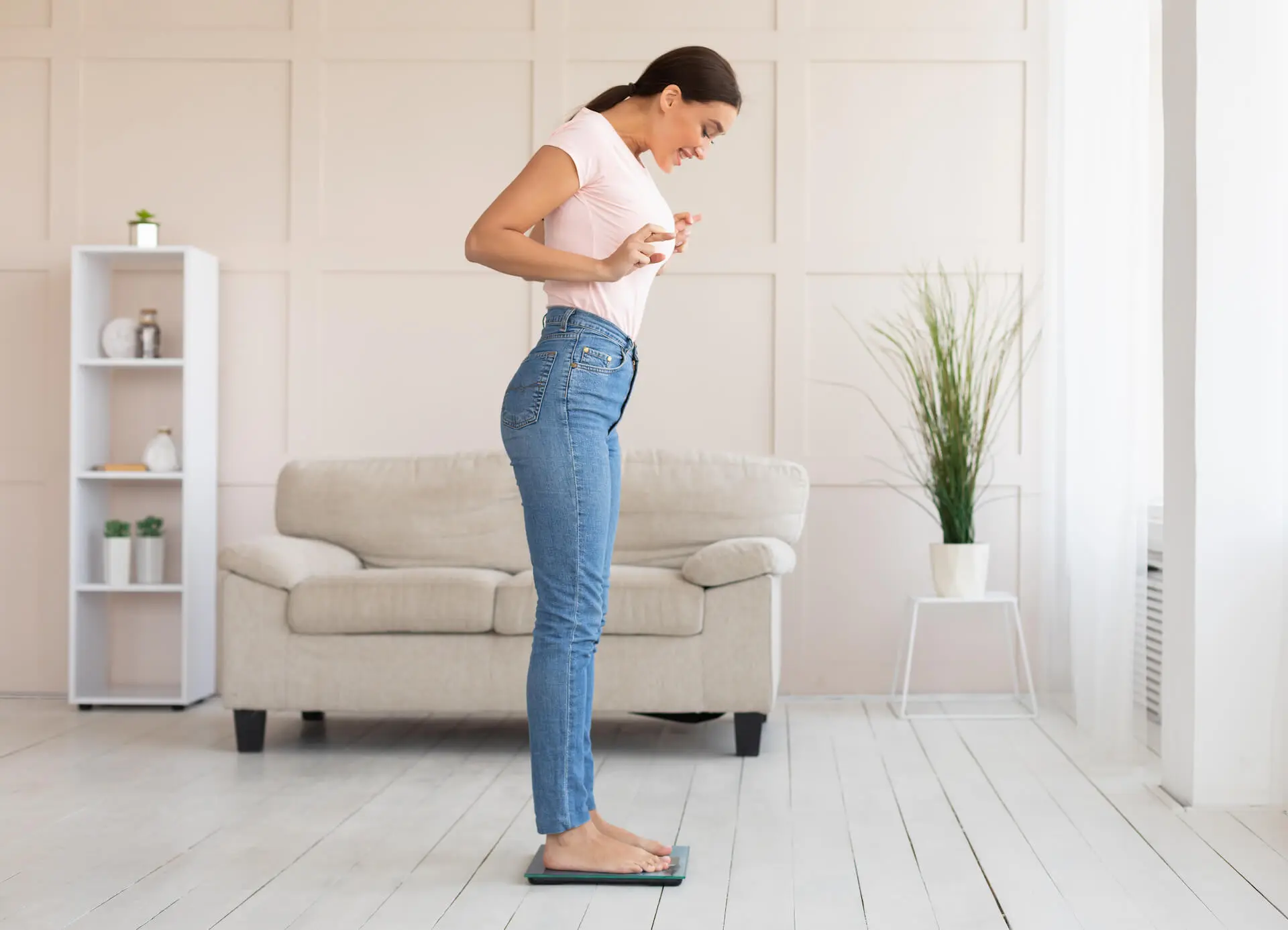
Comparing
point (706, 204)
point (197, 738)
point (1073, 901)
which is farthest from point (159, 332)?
point (1073, 901)

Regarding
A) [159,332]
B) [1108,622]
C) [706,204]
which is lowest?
[1108,622]

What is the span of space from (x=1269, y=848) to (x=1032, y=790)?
1.93ft

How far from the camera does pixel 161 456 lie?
4082 millimetres

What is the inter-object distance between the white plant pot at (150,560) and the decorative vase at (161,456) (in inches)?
9.2

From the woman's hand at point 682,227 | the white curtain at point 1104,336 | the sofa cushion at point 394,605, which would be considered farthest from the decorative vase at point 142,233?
the white curtain at point 1104,336

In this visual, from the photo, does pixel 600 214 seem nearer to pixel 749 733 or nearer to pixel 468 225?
pixel 749 733

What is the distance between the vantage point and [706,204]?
14.1 feet

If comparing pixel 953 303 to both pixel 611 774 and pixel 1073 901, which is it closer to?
pixel 611 774

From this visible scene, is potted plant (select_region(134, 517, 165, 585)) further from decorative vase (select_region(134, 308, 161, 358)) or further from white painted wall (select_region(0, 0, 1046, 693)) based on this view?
decorative vase (select_region(134, 308, 161, 358))

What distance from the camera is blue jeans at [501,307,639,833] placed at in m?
2.02

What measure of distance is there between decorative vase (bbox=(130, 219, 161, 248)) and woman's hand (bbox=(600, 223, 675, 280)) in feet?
8.66

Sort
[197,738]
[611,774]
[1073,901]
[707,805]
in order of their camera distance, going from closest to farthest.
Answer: [1073,901], [707,805], [611,774], [197,738]

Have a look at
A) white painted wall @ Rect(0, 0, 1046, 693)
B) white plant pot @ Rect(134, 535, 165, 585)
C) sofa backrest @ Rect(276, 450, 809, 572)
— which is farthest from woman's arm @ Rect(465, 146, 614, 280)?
white plant pot @ Rect(134, 535, 165, 585)

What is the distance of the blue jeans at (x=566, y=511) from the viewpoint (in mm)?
2016
